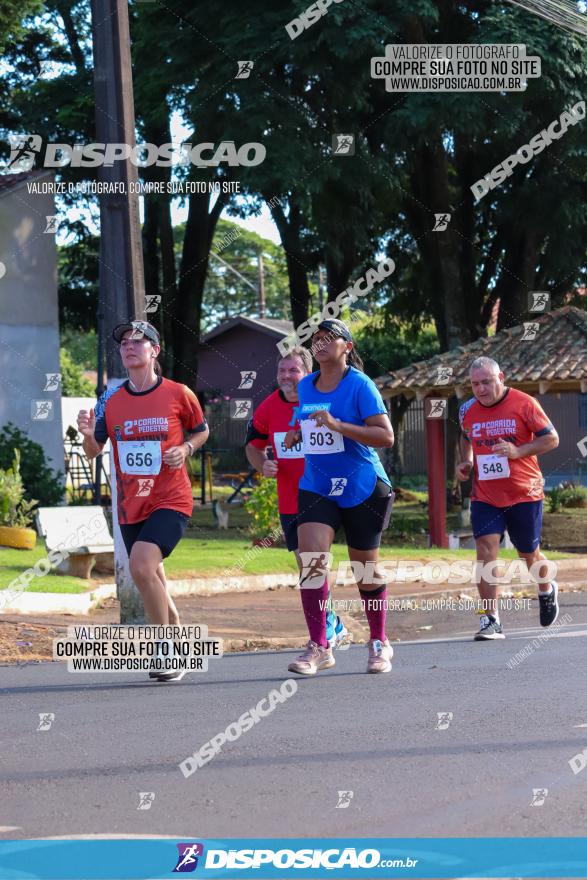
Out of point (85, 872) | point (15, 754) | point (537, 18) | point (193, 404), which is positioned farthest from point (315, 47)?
point (85, 872)

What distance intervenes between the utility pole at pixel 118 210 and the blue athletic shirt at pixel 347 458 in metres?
2.67

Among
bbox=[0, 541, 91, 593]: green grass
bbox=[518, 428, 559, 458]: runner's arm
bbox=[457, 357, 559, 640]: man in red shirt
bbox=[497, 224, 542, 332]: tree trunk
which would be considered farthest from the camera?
bbox=[497, 224, 542, 332]: tree trunk

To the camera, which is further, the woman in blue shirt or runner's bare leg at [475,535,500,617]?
runner's bare leg at [475,535,500,617]

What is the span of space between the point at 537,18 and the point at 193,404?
52.6ft

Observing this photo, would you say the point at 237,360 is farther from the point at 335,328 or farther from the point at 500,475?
the point at 335,328

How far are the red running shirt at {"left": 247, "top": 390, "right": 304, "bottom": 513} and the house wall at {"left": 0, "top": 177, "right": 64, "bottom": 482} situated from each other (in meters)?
14.3

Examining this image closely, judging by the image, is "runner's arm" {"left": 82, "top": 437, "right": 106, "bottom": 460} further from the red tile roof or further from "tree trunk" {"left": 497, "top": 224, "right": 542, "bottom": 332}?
"tree trunk" {"left": 497, "top": 224, "right": 542, "bottom": 332}


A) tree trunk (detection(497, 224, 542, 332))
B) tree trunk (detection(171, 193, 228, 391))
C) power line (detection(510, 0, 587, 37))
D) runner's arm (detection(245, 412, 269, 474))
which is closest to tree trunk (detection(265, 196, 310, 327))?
tree trunk (detection(171, 193, 228, 391))

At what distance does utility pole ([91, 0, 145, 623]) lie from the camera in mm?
10617

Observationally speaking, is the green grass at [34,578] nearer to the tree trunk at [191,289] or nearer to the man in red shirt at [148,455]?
the man in red shirt at [148,455]

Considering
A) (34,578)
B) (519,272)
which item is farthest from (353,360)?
(519,272)

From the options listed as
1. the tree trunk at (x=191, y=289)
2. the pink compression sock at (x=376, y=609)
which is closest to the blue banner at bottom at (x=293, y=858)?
the pink compression sock at (x=376, y=609)

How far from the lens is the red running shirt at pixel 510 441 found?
10438 millimetres

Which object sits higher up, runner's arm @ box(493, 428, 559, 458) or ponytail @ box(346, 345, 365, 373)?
ponytail @ box(346, 345, 365, 373)
